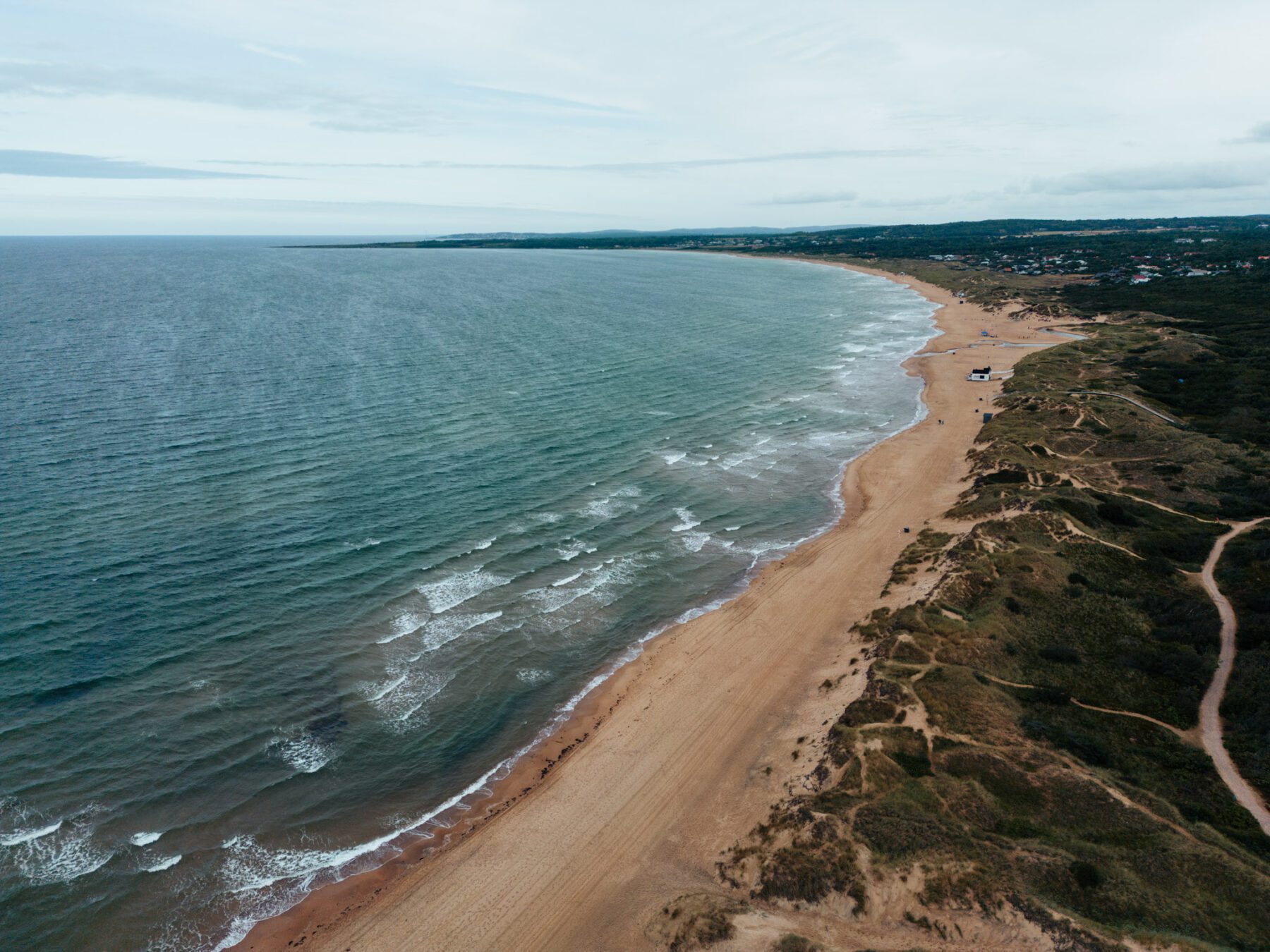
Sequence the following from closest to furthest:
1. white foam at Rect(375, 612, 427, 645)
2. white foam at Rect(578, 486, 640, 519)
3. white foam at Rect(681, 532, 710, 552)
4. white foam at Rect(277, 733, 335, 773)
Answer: white foam at Rect(277, 733, 335, 773)
white foam at Rect(375, 612, 427, 645)
white foam at Rect(681, 532, 710, 552)
white foam at Rect(578, 486, 640, 519)

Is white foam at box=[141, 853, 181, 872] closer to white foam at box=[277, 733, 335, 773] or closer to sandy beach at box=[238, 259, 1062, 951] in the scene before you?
sandy beach at box=[238, 259, 1062, 951]

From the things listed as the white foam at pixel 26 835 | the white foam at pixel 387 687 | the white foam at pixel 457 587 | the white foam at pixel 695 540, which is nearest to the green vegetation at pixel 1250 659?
the white foam at pixel 695 540

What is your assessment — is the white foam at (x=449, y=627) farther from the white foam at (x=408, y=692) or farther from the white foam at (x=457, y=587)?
the white foam at (x=408, y=692)

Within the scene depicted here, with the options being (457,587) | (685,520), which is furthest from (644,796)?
(685,520)

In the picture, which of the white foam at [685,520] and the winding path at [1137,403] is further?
the winding path at [1137,403]

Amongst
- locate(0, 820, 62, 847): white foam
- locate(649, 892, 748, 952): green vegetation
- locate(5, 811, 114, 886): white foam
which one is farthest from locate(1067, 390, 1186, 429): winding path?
locate(0, 820, 62, 847): white foam

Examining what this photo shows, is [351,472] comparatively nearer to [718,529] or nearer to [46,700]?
[46,700]

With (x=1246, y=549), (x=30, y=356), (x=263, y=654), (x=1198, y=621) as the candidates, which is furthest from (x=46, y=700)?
(x=30, y=356)
